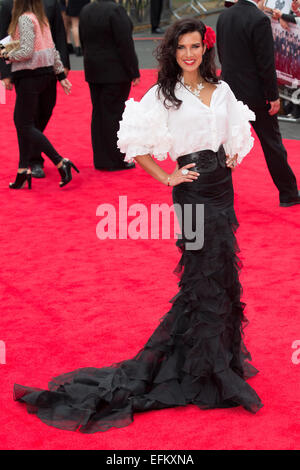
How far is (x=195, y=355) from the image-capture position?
133 inches

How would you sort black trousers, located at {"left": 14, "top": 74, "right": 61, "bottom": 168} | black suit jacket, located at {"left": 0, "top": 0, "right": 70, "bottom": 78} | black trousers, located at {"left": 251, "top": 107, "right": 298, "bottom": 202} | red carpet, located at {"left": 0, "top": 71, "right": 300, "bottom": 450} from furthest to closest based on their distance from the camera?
black suit jacket, located at {"left": 0, "top": 0, "right": 70, "bottom": 78}, black trousers, located at {"left": 14, "top": 74, "right": 61, "bottom": 168}, black trousers, located at {"left": 251, "top": 107, "right": 298, "bottom": 202}, red carpet, located at {"left": 0, "top": 71, "right": 300, "bottom": 450}

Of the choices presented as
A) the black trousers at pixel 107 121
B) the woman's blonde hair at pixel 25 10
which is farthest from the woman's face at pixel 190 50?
the black trousers at pixel 107 121

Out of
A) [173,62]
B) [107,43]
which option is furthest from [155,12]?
[173,62]

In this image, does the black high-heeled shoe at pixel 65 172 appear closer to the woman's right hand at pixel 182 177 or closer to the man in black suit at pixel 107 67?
the man in black suit at pixel 107 67

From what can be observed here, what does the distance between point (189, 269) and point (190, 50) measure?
935 mm

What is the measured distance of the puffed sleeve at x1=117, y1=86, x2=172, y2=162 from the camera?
126 inches

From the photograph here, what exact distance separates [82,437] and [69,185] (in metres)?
4.08

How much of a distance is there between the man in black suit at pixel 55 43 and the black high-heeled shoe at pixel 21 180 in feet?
1.28

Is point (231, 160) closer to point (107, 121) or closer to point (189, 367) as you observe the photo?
point (189, 367)

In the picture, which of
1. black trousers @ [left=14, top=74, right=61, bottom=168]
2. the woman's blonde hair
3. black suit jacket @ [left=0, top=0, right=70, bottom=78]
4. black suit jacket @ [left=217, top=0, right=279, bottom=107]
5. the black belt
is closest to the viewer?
the black belt

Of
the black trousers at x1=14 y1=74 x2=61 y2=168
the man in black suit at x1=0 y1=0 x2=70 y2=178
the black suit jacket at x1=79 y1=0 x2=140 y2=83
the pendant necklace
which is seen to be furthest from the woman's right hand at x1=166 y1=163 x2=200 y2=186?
the black suit jacket at x1=79 y1=0 x2=140 y2=83

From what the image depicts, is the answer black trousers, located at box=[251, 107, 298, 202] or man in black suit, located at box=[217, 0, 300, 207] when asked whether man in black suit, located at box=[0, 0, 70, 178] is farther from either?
black trousers, located at box=[251, 107, 298, 202]

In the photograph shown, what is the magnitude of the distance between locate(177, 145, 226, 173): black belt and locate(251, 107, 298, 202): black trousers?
8.59 ft

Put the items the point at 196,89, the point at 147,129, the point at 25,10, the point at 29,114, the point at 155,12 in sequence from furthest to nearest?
the point at 155,12
the point at 29,114
the point at 25,10
the point at 196,89
the point at 147,129
